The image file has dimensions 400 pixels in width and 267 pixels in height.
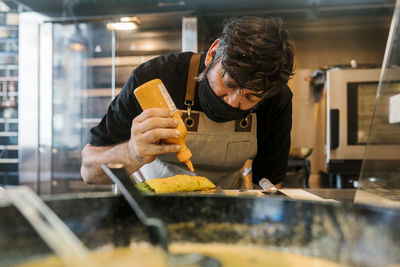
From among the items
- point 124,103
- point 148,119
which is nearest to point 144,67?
point 124,103

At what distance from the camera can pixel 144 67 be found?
133 centimetres

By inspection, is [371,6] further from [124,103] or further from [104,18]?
[124,103]

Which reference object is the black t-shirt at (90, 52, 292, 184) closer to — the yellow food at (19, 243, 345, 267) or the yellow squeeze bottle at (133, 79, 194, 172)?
the yellow squeeze bottle at (133, 79, 194, 172)

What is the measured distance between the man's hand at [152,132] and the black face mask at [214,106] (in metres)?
0.19

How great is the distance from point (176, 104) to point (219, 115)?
22 cm

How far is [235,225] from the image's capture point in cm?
57

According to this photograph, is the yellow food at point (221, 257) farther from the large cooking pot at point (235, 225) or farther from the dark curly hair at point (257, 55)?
the dark curly hair at point (257, 55)

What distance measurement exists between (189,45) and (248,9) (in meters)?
0.78

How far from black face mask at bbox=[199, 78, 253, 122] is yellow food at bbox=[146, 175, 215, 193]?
26cm

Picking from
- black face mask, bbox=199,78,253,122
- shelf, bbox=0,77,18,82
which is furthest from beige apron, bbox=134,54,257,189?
shelf, bbox=0,77,18,82

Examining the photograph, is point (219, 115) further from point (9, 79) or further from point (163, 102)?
point (9, 79)

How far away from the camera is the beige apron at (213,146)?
4.49ft

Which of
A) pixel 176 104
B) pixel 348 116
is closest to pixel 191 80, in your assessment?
pixel 176 104

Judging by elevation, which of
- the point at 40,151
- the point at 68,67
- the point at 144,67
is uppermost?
the point at 68,67
